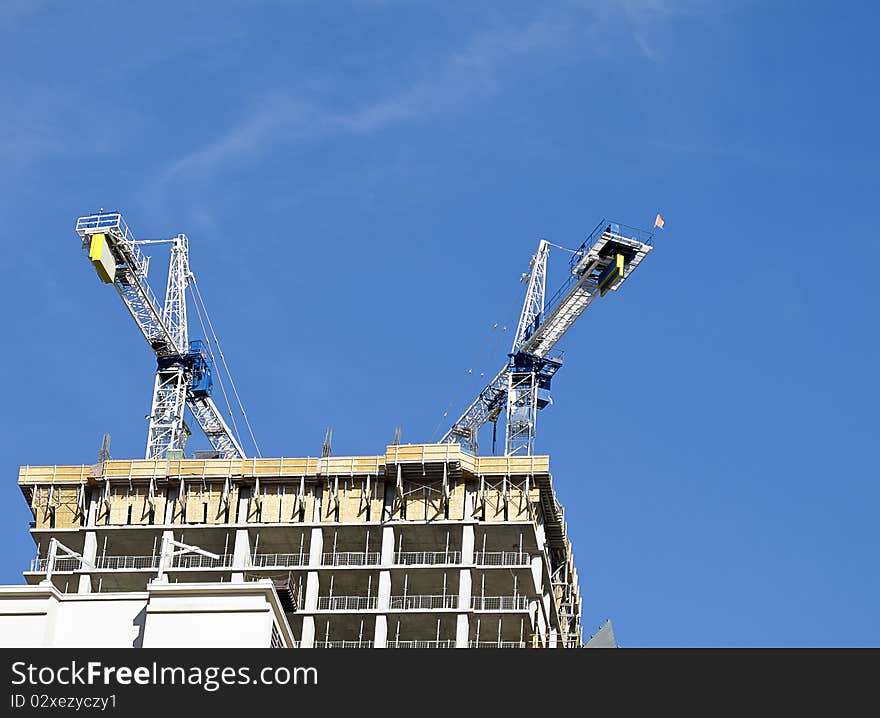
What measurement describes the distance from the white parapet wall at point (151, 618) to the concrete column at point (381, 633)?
142 feet

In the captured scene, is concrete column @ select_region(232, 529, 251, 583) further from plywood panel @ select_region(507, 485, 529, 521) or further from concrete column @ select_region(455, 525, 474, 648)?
plywood panel @ select_region(507, 485, 529, 521)

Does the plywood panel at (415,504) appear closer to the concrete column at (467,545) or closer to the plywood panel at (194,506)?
the concrete column at (467,545)

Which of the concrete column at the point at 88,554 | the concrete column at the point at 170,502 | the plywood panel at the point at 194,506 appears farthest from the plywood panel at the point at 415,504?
the concrete column at the point at 88,554

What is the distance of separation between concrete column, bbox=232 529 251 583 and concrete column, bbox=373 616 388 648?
475 inches

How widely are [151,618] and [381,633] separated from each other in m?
49.2

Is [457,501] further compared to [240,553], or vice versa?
[457,501]

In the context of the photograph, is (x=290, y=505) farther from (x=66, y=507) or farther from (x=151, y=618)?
(x=151, y=618)

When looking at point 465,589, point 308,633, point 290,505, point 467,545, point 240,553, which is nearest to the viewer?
point 465,589

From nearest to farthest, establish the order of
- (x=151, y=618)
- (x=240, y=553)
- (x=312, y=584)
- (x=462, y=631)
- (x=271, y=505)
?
(x=151, y=618)
(x=462, y=631)
(x=312, y=584)
(x=240, y=553)
(x=271, y=505)

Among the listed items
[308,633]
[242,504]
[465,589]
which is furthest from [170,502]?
[465,589]

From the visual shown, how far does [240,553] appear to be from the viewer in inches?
6531
